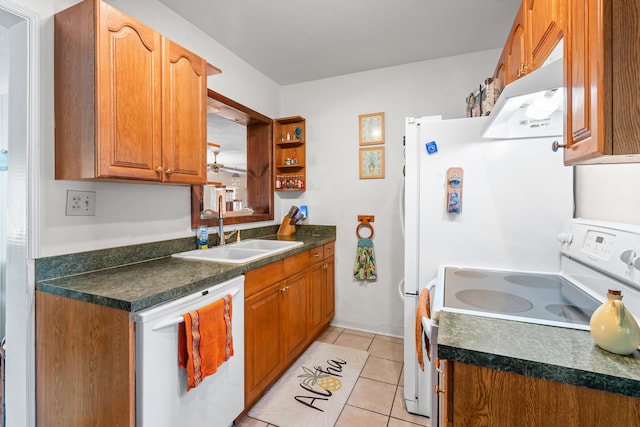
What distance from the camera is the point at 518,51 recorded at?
1340 millimetres

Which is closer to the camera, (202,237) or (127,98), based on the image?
(127,98)

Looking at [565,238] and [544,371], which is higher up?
[565,238]

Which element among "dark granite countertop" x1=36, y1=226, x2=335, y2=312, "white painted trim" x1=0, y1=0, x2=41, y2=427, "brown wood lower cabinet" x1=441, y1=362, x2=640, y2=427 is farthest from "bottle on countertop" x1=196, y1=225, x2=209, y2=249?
"brown wood lower cabinet" x1=441, y1=362, x2=640, y2=427

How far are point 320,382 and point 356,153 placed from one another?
6.47 feet

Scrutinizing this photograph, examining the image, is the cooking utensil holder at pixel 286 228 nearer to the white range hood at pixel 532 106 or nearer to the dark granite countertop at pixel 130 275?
the dark granite countertop at pixel 130 275

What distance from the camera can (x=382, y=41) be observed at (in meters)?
2.26

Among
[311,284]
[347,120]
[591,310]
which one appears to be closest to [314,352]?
[311,284]

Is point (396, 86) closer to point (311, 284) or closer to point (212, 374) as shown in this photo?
point (311, 284)

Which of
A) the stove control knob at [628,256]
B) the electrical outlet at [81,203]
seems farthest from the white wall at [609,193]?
the electrical outlet at [81,203]

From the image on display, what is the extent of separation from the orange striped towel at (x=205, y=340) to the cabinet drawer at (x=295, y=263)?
0.65 meters

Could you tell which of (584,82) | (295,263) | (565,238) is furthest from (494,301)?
(295,263)

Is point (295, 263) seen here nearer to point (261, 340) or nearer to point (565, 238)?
point (261, 340)

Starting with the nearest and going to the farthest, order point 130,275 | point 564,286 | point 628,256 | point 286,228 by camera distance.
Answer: point 628,256, point 564,286, point 130,275, point 286,228

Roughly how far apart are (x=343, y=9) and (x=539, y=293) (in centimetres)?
193
